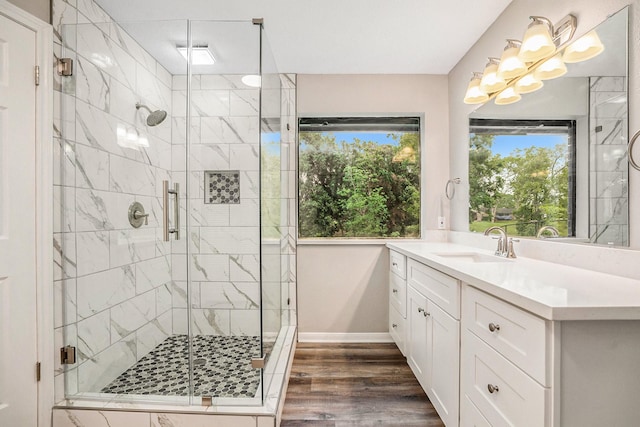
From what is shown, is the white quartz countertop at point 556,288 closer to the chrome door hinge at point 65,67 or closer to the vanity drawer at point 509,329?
the vanity drawer at point 509,329

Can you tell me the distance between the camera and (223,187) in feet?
6.26

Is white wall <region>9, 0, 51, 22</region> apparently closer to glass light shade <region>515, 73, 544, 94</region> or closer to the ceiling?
the ceiling

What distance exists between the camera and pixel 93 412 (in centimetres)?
160

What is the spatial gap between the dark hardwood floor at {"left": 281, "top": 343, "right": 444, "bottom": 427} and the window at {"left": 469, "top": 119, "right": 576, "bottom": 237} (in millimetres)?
1237

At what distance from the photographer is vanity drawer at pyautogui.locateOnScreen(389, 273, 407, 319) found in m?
2.37

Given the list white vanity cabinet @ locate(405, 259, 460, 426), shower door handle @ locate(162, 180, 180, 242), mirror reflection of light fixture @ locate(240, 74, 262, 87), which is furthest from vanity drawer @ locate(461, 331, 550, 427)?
mirror reflection of light fixture @ locate(240, 74, 262, 87)

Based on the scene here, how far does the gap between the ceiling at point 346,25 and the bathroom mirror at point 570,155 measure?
63cm

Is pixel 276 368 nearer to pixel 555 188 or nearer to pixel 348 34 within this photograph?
pixel 555 188

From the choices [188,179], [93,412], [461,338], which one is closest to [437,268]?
[461,338]

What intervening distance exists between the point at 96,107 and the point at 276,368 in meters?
1.90

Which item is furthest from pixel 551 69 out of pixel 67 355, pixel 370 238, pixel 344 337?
pixel 67 355

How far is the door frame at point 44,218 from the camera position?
1.60m

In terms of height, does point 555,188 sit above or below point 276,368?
above

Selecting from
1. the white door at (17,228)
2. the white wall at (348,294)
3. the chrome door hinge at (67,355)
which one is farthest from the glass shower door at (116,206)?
the white wall at (348,294)
